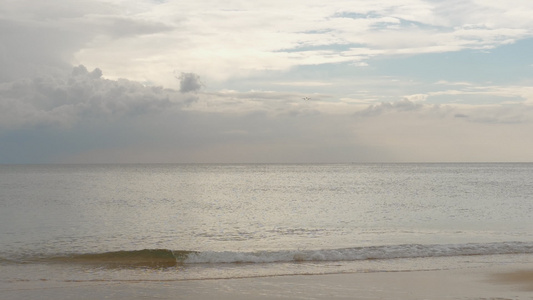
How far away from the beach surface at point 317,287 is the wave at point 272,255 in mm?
3430

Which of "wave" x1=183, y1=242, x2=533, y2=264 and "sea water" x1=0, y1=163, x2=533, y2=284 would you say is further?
"wave" x1=183, y1=242, x2=533, y2=264

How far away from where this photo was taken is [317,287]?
14.6 meters

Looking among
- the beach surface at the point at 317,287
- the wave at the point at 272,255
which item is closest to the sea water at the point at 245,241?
the wave at the point at 272,255

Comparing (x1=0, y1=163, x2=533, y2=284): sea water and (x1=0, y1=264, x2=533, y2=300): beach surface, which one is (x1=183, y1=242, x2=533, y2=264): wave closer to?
(x1=0, y1=163, x2=533, y2=284): sea water

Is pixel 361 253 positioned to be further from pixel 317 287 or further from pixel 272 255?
pixel 317 287

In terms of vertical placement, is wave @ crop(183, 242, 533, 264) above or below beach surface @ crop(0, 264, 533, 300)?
below

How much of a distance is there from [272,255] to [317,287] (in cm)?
557

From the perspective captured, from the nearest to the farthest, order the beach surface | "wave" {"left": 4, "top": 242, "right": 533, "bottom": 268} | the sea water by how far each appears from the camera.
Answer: the beach surface → the sea water → "wave" {"left": 4, "top": 242, "right": 533, "bottom": 268}

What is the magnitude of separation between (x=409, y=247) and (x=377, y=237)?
396 cm

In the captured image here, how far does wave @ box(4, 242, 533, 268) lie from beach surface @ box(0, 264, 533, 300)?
135 inches

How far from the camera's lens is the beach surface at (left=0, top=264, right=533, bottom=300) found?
44.8 ft

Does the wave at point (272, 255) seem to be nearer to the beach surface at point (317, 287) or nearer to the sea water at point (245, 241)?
the sea water at point (245, 241)

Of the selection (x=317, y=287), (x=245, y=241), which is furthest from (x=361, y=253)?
(x=317, y=287)

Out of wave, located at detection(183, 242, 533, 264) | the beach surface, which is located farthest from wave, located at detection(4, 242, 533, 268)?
the beach surface
